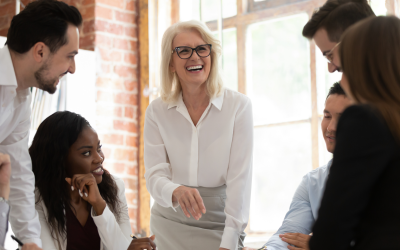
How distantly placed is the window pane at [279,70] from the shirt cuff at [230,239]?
1.31 metres

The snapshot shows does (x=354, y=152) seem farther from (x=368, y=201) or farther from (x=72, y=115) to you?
(x=72, y=115)

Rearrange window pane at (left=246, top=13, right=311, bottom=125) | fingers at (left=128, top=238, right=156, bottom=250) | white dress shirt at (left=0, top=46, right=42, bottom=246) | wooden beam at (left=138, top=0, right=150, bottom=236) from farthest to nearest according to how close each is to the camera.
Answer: wooden beam at (left=138, top=0, right=150, bottom=236) → window pane at (left=246, top=13, right=311, bottom=125) → fingers at (left=128, top=238, right=156, bottom=250) → white dress shirt at (left=0, top=46, right=42, bottom=246)

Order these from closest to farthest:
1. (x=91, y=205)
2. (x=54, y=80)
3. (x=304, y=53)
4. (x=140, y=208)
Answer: (x=54, y=80) < (x=91, y=205) < (x=304, y=53) < (x=140, y=208)

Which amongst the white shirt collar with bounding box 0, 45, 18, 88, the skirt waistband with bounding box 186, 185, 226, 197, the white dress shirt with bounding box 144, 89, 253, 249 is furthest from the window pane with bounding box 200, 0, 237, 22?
the white shirt collar with bounding box 0, 45, 18, 88

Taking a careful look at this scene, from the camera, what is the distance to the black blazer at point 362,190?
87cm

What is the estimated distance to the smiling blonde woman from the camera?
194cm

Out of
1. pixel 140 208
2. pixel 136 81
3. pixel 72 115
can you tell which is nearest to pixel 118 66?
pixel 136 81

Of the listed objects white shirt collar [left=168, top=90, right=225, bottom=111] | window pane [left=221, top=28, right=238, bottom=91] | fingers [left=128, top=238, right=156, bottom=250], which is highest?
window pane [left=221, top=28, right=238, bottom=91]

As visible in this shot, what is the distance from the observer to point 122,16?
3547mm

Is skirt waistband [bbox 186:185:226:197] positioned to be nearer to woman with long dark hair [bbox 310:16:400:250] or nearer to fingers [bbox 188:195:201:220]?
fingers [bbox 188:195:201:220]

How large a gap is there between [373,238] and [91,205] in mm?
1439

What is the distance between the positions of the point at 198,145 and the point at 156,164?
214mm

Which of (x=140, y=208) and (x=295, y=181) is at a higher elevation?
(x=295, y=181)

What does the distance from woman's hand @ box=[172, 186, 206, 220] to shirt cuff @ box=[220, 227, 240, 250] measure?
0.70ft
